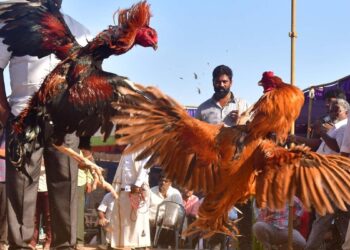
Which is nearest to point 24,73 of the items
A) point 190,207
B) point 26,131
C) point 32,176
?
point 26,131

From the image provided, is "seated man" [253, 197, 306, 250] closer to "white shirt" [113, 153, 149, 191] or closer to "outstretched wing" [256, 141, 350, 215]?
"white shirt" [113, 153, 149, 191]

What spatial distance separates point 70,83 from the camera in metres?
4.77

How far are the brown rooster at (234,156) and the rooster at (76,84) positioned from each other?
6.6 inches

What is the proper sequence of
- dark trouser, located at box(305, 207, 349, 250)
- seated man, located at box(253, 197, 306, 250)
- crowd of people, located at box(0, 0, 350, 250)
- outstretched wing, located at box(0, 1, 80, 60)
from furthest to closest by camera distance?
seated man, located at box(253, 197, 306, 250) → dark trouser, located at box(305, 207, 349, 250) → crowd of people, located at box(0, 0, 350, 250) → outstretched wing, located at box(0, 1, 80, 60)

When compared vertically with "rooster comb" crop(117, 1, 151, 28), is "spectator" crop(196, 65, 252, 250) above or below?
below

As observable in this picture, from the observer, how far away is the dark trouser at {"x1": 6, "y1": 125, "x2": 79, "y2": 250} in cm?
507

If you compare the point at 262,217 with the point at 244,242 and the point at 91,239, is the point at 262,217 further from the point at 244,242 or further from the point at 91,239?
the point at 91,239

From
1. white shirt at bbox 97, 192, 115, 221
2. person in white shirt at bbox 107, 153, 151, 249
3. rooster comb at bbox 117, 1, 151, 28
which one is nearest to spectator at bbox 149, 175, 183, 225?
white shirt at bbox 97, 192, 115, 221

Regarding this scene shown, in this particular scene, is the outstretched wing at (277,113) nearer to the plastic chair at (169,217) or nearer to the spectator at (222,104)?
the spectator at (222,104)

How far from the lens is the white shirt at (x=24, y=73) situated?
5.19 m

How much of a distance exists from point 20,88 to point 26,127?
0.52 metres

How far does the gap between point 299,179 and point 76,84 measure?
61.1 inches

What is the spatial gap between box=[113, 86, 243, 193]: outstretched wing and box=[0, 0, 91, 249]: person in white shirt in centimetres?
44

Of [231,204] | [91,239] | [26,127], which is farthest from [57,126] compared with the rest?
[91,239]
